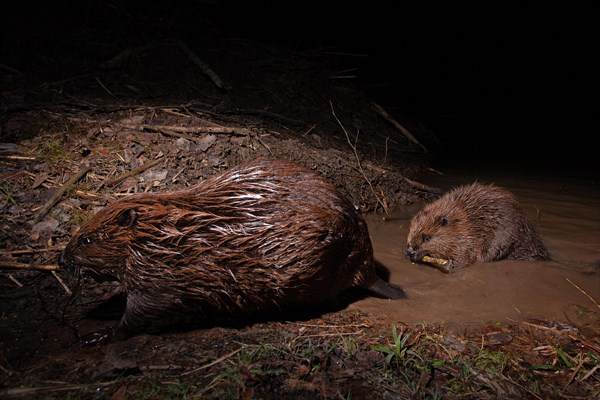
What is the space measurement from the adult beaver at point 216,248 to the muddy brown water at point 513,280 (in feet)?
2.01

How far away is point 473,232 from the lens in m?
3.63

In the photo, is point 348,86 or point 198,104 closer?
point 198,104

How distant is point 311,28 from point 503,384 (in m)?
8.31

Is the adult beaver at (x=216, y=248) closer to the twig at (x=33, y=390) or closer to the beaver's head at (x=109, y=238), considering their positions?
the beaver's head at (x=109, y=238)

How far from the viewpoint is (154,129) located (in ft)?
12.7

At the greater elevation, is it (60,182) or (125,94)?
(125,94)

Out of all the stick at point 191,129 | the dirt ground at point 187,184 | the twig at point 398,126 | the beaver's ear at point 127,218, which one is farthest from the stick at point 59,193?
the twig at point 398,126

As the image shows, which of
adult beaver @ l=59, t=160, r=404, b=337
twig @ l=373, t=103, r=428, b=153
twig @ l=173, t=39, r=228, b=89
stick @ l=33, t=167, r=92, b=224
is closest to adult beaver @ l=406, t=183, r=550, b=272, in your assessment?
adult beaver @ l=59, t=160, r=404, b=337

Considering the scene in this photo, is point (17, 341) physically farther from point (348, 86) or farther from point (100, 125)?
point (348, 86)

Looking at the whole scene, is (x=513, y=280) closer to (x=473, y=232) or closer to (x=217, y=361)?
(x=473, y=232)

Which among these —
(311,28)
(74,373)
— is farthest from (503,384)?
(311,28)

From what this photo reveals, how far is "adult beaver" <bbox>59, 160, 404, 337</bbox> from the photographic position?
7.20 ft

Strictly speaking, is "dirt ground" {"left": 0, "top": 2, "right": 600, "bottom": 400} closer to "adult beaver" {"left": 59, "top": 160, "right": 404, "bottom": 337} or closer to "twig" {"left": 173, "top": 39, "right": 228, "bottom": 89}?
"twig" {"left": 173, "top": 39, "right": 228, "bottom": 89}

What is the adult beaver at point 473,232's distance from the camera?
136 inches
